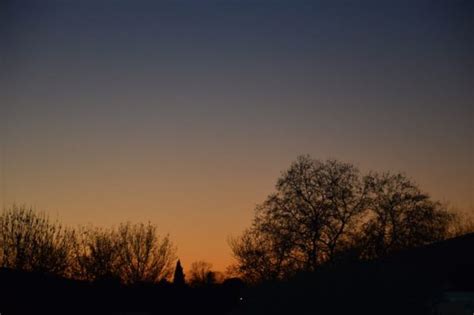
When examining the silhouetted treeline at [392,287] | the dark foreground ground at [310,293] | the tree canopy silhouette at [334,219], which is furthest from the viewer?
the tree canopy silhouette at [334,219]

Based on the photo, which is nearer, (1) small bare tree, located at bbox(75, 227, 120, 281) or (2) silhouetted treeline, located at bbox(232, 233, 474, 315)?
(2) silhouetted treeline, located at bbox(232, 233, 474, 315)

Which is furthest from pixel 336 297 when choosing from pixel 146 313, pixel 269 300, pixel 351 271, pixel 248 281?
pixel 248 281

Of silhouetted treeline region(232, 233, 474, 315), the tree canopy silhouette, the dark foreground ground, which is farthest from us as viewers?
the tree canopy silhouette

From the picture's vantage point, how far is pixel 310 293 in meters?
30.1

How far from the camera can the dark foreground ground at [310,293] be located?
2456cm

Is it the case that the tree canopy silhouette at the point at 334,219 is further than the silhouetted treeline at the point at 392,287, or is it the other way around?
the tree canopy silhouette at the point at 334,219

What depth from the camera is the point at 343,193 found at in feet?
178

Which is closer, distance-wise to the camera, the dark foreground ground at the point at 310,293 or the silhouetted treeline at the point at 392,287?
the silhouetted treeline at the point at 392,287

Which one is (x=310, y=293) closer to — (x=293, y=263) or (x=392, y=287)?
(x=392, y=287)

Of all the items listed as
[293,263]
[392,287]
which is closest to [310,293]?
[392,287]

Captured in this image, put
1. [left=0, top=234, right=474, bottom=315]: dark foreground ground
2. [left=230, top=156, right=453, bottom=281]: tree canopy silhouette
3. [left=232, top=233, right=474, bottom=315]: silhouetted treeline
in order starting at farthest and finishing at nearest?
[left=230, top=156, right=453, bottom=281]: tree canopy silhouette → [left=0, top=234, right=474, bottom=315]: dark foreground ground → [left=232, top=233, right=474, bottom=315]: silhouetted treeline

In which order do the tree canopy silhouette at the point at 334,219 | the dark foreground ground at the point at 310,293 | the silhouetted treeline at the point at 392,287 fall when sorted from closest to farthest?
the silhouetted treeline at the point at 392,287 < the dark foreground ground at the point at 310,293 < the tree canopy silhouette at the point at 334,219

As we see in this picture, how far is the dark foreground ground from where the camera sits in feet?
80.6

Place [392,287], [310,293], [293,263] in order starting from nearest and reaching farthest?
[392,287], [310,293], [293,263]
